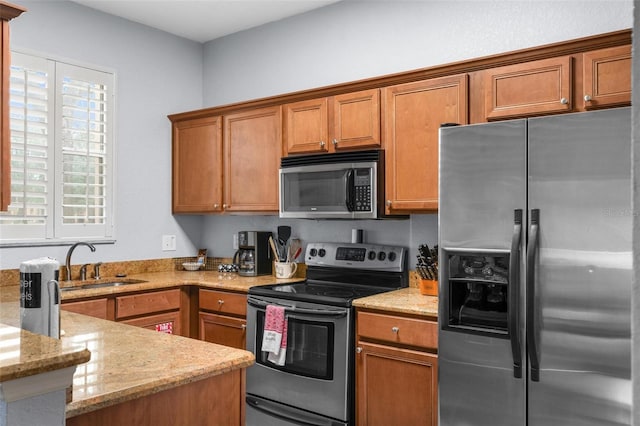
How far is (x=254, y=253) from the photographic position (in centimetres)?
412

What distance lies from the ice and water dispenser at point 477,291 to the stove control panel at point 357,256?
0.91 meters

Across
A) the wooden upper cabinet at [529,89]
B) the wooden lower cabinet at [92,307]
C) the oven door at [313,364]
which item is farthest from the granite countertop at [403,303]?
the wooden lower cabinet at [92,307]

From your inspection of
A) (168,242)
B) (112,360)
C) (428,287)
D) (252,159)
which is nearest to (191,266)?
(168,242)

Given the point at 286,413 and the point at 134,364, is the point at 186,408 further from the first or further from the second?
the point at 286,413

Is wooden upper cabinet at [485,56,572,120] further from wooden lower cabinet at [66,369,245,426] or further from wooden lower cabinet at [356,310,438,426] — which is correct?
wooden lower cabinet at [66,369,245,426]

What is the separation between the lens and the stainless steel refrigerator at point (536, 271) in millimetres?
2146

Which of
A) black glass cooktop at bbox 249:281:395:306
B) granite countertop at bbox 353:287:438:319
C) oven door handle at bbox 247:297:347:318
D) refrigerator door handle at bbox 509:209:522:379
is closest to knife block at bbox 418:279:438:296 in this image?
granite countertop at bbox 353:287:438:319

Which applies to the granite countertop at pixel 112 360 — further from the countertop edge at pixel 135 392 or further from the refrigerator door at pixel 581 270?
the refrigerator door at pixel 581 270

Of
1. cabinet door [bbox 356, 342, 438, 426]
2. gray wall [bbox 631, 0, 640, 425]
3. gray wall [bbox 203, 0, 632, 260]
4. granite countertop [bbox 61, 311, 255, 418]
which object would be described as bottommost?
cabinet door [bbox 356, 342, 438, 426]

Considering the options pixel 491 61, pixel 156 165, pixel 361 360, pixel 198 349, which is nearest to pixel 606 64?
pixel 491 61

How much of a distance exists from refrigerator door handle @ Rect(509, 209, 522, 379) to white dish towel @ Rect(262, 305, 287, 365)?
4.49ft

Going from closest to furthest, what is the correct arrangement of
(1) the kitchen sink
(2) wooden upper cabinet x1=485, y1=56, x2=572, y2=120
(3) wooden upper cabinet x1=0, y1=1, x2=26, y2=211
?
1. (3) wooden upper cabinet x1=0, y1=1, x2=26, y2=211
2. (2) wooden upper cabinet x1=485, y1=56, x2=572, y2=120
3. (1) the kitchen sink

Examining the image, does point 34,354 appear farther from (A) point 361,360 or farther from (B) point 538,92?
(B) point 538,92

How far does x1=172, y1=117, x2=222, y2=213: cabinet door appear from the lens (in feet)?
13.9
